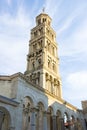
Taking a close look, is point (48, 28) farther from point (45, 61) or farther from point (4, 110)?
point (4, 110)

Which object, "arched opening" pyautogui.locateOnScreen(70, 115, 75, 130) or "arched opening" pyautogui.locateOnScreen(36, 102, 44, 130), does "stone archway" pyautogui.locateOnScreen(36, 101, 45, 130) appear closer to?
"arched opening" pyautogui.locateOnScreen(36, 102, 44, 130)

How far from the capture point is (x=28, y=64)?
39375 mm

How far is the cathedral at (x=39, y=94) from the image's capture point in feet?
60.1

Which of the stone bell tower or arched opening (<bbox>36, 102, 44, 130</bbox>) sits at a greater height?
the stone bell tower

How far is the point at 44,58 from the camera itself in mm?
37062

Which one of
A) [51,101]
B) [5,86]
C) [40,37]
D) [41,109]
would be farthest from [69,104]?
[40,37]

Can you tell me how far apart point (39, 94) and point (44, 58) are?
14959mm

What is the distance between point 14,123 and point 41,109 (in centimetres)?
673

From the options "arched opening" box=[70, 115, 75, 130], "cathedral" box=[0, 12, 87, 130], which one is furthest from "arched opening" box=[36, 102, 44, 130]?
"arched opening" box=[70, 115, 75, 130]

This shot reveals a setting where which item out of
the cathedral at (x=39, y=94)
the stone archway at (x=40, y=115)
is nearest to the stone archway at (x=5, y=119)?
the cathedral at (x=39, y=94)

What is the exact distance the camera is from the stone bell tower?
35281 millimetres

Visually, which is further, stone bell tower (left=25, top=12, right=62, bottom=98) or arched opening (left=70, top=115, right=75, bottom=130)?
stone bell tower (left=25, top=12, right=62, bottom=98)

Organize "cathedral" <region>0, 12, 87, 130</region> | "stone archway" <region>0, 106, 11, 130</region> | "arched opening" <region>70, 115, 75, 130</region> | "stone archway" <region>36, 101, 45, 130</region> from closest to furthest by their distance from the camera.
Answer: "stone archway" <region>0, 106, 11, 130</region>
"cathedral" <region>0, 12, 87, 130</region>
"stone archway" <region>36, 101, 45, 130</region>
"arched opening" <region>70, 115, 75, 130</region>

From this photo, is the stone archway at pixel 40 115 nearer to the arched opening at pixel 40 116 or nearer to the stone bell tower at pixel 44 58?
the arched opening at pixel 40 116
